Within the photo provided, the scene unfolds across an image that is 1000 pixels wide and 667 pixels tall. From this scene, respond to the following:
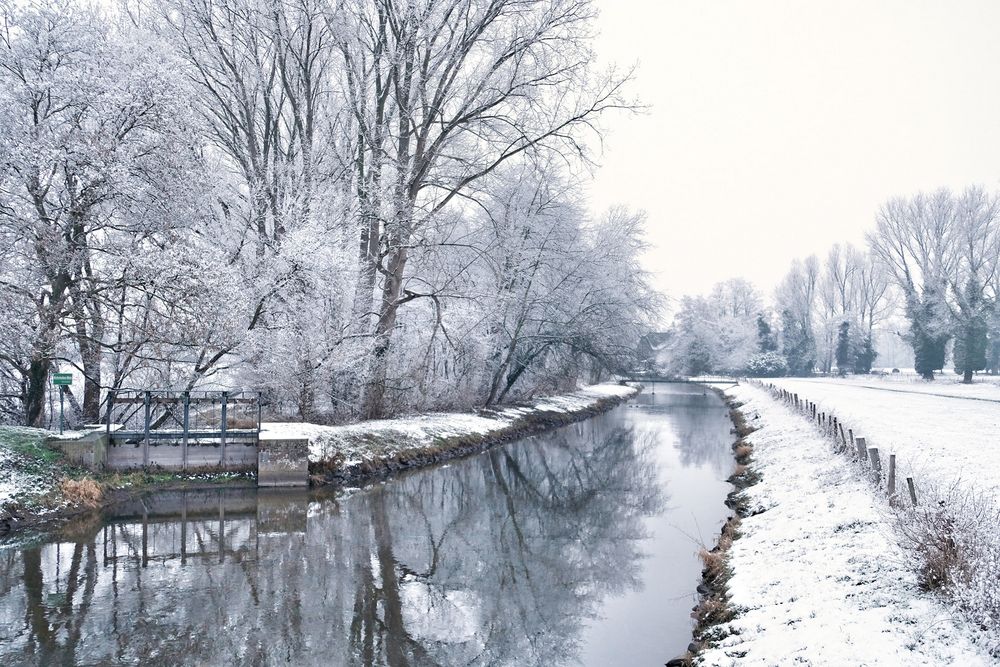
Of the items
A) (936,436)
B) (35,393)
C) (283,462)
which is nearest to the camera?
(35,393)

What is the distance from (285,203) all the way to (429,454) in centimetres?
826

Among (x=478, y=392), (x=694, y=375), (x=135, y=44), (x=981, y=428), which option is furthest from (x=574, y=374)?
(x=694, y=375)

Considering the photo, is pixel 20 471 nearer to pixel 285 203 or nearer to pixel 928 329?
pixel 285 203

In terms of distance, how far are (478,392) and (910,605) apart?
82.0 ft

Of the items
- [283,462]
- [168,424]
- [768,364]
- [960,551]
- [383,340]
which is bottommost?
[283,462]

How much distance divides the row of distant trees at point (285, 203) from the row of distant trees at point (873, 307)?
35.2 meters

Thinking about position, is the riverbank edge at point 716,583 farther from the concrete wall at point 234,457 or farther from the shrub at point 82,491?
the shrub at point 82,491

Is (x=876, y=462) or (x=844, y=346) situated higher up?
(x=844, y=346)

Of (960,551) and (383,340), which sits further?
(383,340)

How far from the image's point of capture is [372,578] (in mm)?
9992

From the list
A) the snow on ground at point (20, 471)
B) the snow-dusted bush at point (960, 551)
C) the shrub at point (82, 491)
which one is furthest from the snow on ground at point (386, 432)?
the snow-dusted bush at point (960, 551)

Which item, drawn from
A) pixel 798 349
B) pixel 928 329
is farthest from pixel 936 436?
pixel 798 349

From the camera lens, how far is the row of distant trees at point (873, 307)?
52.6m

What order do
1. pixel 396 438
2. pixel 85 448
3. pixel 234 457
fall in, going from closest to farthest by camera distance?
1. pixel 85 448
2. pixel 234 457
3. pixel 396 438
